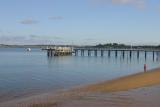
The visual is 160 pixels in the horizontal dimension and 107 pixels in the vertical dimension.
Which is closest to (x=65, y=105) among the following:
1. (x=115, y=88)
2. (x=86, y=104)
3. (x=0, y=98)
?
(x=86, y=104)

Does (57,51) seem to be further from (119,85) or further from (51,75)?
(119,85)

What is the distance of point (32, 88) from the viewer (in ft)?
94.8

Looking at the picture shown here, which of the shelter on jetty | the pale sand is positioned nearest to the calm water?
the pale sand

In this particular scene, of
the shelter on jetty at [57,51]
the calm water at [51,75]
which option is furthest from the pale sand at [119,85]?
the shelter on jetty at [57,51]

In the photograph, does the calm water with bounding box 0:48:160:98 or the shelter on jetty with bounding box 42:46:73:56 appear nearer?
the calm water with bounding box 0:48:160:98

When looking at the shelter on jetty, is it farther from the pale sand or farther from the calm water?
the pale sand

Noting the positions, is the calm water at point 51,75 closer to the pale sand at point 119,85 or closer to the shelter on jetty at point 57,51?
the pale sand at point 119,85

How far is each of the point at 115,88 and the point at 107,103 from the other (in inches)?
294

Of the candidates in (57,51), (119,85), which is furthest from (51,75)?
(57,51)

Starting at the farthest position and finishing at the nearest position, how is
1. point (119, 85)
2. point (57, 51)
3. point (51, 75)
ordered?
point (57, 51), point (51, 75), point (119, 85)

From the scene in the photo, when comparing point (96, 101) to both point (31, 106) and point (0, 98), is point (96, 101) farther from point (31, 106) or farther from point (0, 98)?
point (0, 98)

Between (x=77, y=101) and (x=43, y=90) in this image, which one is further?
(x=43, y=90)

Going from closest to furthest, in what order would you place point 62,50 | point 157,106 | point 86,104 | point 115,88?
1. point 157,106
2. point 86,104
3. point 115,88
4. point 62,50

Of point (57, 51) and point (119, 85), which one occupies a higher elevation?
point (119, 85)
